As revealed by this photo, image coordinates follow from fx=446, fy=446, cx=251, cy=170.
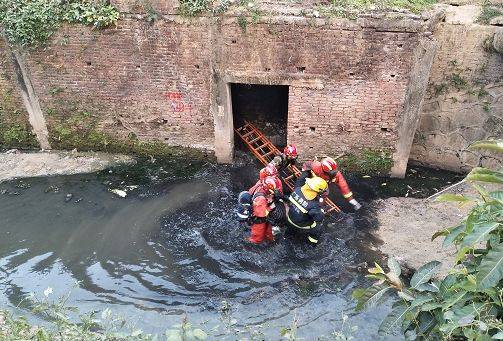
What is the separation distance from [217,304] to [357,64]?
198 inches

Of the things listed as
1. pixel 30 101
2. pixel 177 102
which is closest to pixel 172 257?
pixel 177 102

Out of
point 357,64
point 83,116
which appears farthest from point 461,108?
point 83,116

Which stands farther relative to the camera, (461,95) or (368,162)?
(368,162)

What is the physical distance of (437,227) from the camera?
25.9ft

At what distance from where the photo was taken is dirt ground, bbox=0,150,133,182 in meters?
9.47

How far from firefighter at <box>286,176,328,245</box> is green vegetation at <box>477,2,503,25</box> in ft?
15.4

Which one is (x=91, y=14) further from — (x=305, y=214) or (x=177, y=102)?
(x=305, y=214)

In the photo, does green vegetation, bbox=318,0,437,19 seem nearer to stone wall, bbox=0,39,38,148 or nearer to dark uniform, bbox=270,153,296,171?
dark uniform, bbox=270,153,296,171

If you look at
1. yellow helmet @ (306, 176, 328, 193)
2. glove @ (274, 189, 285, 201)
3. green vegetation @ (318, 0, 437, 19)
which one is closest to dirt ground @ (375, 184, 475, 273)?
yellow helmet @ (306, 176, 328, 193)

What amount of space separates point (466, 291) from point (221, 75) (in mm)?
6745

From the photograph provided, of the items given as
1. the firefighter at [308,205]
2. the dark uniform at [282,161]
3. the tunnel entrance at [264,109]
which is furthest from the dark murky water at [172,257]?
the tunnel entrance at [264,109]

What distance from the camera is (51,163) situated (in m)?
9.75

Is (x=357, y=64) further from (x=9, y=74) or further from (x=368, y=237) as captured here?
(x=9, y=74)

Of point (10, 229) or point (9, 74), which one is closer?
point (10, 229)
